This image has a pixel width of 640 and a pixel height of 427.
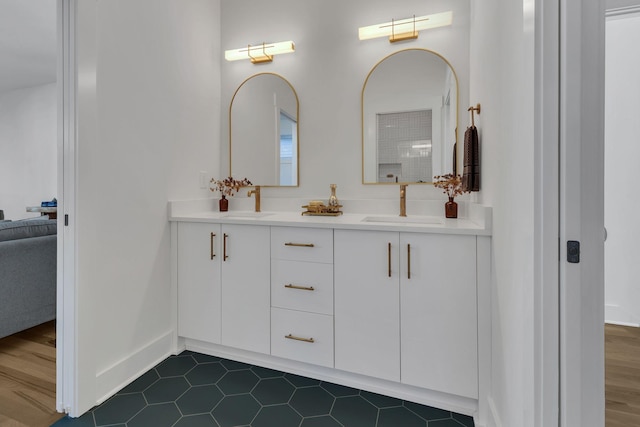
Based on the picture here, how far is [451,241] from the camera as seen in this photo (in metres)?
1.53

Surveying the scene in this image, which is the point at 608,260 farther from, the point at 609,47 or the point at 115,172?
the point at 115,172

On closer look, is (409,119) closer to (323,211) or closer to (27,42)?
(323,211)

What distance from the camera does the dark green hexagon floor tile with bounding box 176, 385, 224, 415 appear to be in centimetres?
156

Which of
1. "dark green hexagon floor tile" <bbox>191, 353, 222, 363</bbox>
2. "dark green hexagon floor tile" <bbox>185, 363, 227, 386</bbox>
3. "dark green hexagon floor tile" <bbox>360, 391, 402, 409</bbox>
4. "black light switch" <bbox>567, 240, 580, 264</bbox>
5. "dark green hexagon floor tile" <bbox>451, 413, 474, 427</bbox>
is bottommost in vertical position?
"dark green hexagon floor tile" <bbox>451, 413, 474, 427</bbox>

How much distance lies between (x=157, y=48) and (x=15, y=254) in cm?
165

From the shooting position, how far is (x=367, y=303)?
5.52 feet

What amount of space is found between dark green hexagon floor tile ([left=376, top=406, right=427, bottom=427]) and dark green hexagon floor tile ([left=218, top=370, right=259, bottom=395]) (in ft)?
2.29

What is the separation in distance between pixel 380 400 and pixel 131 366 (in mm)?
1386

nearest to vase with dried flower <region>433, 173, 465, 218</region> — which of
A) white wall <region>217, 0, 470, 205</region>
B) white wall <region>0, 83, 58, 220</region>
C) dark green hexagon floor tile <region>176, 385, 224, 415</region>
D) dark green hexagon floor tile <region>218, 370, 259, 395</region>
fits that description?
white wall <region>217, 0, 470, 205</region>

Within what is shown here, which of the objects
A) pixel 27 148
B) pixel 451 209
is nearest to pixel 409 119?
pixel 451 209

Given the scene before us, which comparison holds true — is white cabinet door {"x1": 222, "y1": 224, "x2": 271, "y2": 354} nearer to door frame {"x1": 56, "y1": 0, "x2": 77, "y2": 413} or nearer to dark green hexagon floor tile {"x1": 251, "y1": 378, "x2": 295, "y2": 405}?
dark green hexagon floor tile {"x1": 251, "y1": 378, "x2": 295, "y2": 405}

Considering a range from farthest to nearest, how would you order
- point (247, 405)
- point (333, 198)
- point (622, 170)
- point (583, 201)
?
point (622, 170), point (333, 198), point (247, 405), point (583, 201)

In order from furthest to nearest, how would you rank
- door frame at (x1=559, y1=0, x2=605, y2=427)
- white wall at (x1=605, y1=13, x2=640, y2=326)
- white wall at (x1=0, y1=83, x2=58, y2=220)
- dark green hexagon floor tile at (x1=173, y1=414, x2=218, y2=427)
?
white wall at (x1=0, y1=83, x2=58, y2=220)
white wall at (x1=605, y1=13, x2=640, y2=326)
dark green hexagon floor tile at (x1=173, y1=414, x2=218, y2=427)
door frame at (x1=559, y1=0, x2=605, y2=427)

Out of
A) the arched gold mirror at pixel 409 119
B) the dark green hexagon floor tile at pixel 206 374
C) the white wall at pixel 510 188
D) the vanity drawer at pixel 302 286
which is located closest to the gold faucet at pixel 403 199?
the arched gold mirror at pixel 409 119
